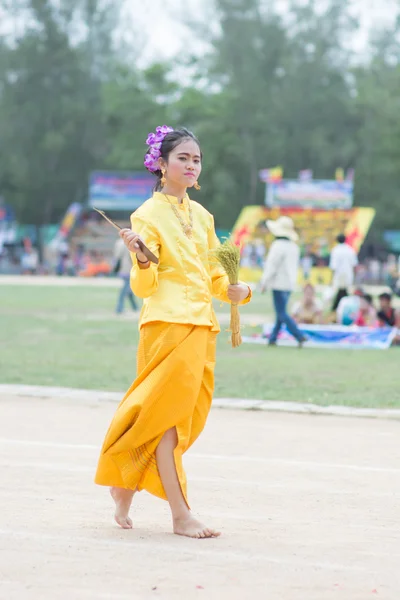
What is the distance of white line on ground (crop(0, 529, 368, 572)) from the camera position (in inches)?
188

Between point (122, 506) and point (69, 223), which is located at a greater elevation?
point (122, 506)

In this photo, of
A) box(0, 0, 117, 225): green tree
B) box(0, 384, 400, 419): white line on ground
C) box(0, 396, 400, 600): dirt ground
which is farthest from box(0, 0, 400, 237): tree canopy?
box(0, 396, 400, 600): dirt ground

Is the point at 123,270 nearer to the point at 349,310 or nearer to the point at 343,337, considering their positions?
the point at 349,310

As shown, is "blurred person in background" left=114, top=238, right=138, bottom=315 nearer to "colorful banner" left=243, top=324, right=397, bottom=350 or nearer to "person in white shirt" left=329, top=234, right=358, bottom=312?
"person in white shirt" left=329, top=234, right=358, bottom=312

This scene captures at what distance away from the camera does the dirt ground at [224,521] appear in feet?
14.6

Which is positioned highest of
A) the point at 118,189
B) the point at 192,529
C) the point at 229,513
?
the point at 192,529

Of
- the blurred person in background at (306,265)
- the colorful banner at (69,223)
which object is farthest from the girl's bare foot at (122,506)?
the colorful banner at (69,223)

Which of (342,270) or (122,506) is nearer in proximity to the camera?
(122,506)

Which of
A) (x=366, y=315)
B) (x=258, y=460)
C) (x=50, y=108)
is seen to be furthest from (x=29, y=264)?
(x=258, y=460)

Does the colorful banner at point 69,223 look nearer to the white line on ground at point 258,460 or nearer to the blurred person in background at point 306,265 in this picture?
the blurred person in background at point 306,265

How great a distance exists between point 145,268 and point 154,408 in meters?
0.63

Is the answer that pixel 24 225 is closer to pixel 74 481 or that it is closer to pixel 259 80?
pixel 259 80

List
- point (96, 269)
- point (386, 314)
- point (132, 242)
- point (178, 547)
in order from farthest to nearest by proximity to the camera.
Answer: point (96, 269)
point (386, 314)
point (132, 242)
point (178, 547)

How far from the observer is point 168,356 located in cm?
534
